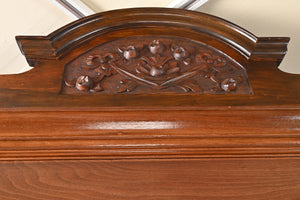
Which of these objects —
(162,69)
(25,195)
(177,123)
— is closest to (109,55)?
(162,69)

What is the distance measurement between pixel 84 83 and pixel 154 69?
184mm

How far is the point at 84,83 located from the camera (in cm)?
61

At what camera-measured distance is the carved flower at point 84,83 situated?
2.01 feet

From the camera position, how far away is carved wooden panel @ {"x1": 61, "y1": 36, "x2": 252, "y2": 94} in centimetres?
63

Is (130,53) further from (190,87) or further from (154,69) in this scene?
(190,87)

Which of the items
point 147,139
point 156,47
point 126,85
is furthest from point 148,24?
point 147,139

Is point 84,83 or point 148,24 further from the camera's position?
point 148,24

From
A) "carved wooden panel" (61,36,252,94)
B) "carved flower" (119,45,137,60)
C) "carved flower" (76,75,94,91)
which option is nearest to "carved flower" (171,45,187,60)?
"carved wooden panel" (61,36,252,94)

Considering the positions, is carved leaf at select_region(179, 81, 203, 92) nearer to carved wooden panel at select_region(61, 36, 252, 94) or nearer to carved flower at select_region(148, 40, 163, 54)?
carved wooden panel at select_region(61, 36, 252, 94)

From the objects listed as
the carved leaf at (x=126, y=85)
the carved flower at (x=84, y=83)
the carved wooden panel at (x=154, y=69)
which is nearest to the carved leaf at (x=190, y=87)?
the carved wooden panel at (x=154, y=69)

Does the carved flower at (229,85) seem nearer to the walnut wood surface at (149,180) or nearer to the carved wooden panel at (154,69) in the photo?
the carved wooden panel at (154,69)

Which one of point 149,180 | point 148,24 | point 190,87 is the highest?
point 148,24

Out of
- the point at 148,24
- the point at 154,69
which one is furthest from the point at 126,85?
the point at 148,24

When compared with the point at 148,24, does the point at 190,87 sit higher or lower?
lower
